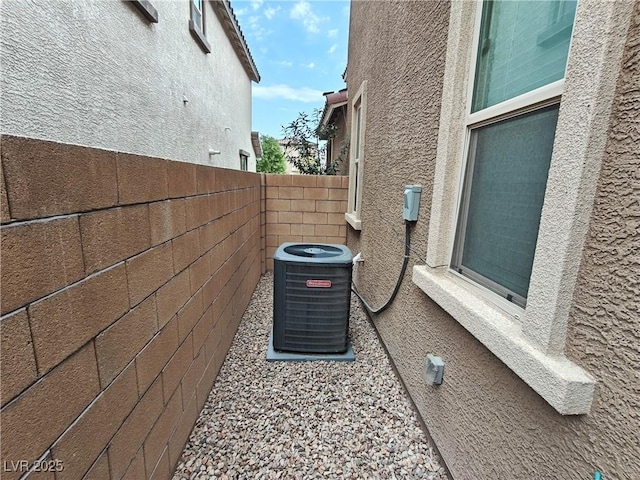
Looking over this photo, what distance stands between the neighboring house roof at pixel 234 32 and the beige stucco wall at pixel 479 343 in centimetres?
499

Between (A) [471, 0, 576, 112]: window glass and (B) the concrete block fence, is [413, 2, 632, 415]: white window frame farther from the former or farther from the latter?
(B) the concrete block fence

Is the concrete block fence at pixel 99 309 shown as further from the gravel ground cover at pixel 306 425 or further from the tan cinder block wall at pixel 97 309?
the gravel ground cover at pixel 306 425

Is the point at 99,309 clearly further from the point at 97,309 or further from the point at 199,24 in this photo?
the point at 199,24

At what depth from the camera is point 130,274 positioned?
1.11m

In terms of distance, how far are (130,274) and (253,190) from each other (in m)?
3.16

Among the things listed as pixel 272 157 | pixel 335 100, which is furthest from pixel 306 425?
pixel 272 157

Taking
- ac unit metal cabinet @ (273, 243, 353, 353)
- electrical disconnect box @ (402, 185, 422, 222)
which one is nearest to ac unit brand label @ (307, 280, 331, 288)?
ac unit metal cabinet @ (273, 243, 353, 353)

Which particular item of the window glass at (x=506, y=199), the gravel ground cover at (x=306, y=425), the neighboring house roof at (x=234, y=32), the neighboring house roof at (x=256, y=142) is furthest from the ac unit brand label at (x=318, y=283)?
the neighboring house roof at (x=256, y=142)

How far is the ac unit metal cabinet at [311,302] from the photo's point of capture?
2.60m

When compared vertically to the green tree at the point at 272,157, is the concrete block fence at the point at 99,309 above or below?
below

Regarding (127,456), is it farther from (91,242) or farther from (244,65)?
(244,65)

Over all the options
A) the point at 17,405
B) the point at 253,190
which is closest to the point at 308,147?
the point at 253,190

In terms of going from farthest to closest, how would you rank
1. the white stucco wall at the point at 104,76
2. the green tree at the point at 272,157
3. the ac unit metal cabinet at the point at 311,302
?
the green tree at the point at 272,157 → the ac unit metal cabinet at the point at 311,302 → the white stucco wall at the point at 104,76

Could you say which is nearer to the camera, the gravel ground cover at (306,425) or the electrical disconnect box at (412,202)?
the gravel ground cover at (306,425)
